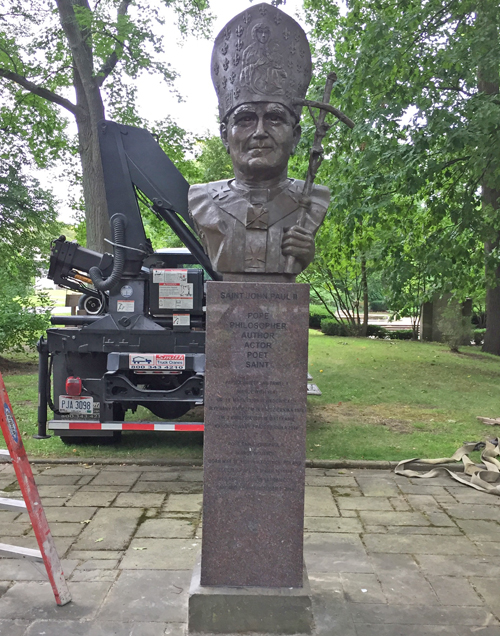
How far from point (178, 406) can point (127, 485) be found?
4.82 ft

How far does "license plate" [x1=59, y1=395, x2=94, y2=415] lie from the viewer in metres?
6.72

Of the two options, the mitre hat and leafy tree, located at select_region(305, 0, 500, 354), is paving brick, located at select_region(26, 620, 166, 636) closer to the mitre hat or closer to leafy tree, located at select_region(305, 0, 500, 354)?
the mitre hat

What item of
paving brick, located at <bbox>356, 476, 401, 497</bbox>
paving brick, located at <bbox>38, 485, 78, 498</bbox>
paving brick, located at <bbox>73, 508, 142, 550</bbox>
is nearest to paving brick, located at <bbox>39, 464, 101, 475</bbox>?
paving brick, located at <bbox>38, 485, 78, 498</bbox>

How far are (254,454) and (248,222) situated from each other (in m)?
1.36

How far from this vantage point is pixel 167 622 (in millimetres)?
3455

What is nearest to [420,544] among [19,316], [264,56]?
[264,56]

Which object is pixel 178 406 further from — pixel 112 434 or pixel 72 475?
pixel 72 475

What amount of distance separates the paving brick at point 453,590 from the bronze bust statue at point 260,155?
7.16ft

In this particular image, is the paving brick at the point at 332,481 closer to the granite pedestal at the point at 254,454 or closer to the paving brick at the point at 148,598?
the paving brick at the point at 148,598

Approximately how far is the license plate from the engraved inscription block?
352 centimetres

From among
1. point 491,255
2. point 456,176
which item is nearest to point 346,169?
point 456,176

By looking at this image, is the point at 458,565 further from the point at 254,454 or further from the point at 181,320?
the point at 181,320

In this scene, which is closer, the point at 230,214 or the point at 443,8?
the point at 230,214

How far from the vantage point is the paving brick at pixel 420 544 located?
175 inches
